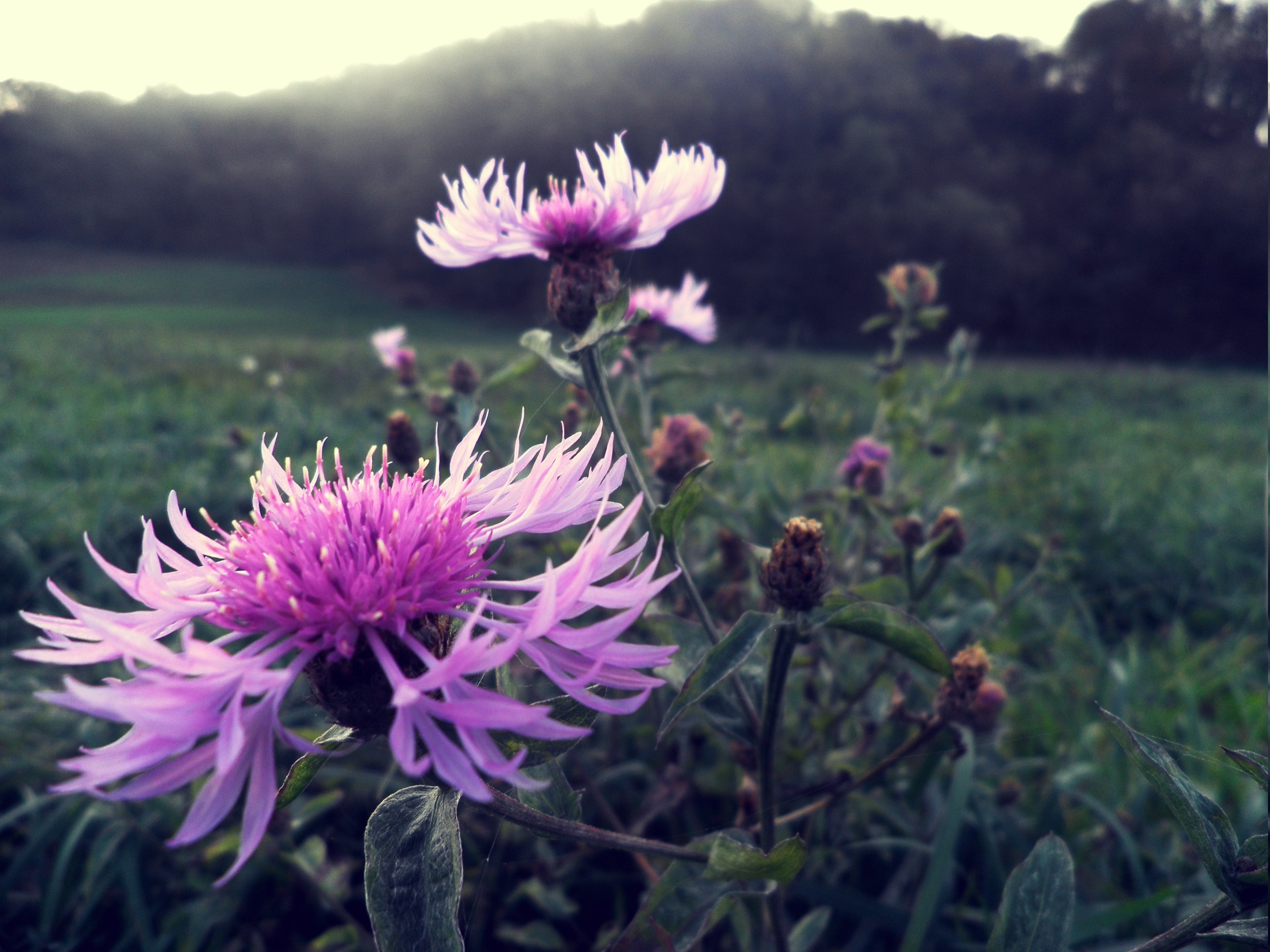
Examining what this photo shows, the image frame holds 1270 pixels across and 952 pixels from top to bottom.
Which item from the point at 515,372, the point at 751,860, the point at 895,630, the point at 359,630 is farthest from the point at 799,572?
the point at 515,372

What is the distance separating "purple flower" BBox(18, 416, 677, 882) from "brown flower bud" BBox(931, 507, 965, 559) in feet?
1.61

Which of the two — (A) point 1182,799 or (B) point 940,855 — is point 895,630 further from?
(B) point 940,855

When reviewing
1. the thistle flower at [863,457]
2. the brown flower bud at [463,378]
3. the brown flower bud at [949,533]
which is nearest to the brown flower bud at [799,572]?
the brown flower bud at [949,533]

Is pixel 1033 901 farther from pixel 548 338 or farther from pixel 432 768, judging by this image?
pixel 548 338

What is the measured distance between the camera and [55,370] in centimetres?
279

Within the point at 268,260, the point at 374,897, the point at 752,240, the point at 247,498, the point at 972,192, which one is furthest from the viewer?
Answer: the point at 972,192

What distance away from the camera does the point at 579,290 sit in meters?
0.63

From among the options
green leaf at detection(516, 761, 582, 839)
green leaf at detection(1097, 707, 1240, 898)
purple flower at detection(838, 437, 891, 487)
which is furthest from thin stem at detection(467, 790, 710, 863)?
purple flower at detection(838, 437, 891, 487)

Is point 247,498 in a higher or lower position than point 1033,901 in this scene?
lower

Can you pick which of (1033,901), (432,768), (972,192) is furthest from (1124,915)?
(972,192)

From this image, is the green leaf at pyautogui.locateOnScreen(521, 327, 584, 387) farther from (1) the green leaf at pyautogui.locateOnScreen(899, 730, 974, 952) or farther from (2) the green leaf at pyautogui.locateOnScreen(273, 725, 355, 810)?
(1) the green leaf at pyautogui.locateOnScreen(899, 730, 974, 952)

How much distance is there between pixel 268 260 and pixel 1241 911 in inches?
123

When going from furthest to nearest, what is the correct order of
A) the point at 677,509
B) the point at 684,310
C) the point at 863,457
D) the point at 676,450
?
the point at 863,457, the point at 684,310, the point at 676,450, the point at 677,509

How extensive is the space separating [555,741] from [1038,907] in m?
0.34
